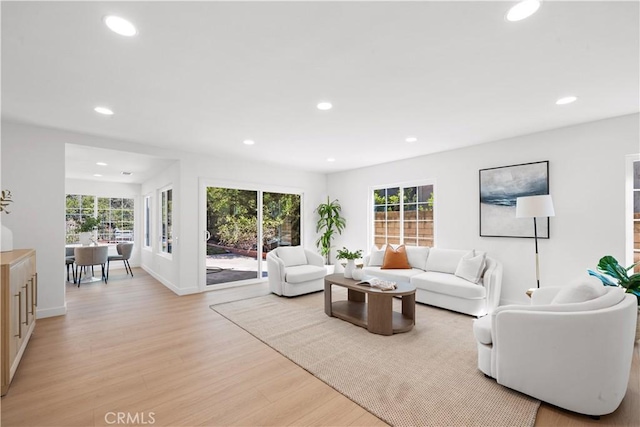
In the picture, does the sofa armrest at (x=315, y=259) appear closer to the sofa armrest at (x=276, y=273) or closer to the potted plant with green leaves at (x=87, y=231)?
the sofa armrest at (x=276, y=273)

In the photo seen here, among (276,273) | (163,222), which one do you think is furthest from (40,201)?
(276,273)

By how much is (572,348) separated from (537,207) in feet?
6.74

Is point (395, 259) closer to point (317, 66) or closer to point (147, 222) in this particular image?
point (317, 66)

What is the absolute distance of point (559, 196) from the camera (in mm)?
3879

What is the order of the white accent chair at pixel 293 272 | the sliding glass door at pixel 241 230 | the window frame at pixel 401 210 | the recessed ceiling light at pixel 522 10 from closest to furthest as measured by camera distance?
the recessed ceiling light at pixel 522 10 < the white accent chair at pixel 293 272 < the window frame at pixel 401 210 < the sliding glass door at pixel 241 230

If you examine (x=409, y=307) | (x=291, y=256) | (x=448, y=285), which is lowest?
(x=409, y=307)

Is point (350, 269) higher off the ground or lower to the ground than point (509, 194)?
lower

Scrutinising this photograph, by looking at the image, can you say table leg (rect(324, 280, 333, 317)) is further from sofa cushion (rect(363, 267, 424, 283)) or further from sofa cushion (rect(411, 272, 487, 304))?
sofa cushion (rect(411, 272, 487, 304))

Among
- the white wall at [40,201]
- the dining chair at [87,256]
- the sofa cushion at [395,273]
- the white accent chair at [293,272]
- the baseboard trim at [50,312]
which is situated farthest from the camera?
the dining chair at [87,256]

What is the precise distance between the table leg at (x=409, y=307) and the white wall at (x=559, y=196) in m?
1.79

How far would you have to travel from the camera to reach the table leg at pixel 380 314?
3.28 meters


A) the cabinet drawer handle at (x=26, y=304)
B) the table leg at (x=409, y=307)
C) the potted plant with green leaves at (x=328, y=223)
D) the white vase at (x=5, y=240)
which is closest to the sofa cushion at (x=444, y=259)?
the table leg at (x=409, y=307)

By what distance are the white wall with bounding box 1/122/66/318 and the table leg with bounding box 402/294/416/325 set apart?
4589 mm

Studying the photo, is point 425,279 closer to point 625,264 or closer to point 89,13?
point 625,264
